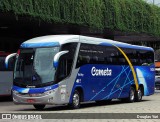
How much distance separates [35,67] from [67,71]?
1.47 metres

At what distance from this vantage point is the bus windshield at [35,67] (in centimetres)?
1986

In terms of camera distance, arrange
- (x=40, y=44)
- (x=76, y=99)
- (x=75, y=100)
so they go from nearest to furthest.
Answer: (x=40, y=44) < (x=75, y=100) < (x=76, y=99)

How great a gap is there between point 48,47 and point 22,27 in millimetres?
16794

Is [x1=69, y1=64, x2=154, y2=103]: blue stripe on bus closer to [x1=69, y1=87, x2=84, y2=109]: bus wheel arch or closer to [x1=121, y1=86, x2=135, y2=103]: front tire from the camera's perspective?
[x1=69, y1=87, x2=84, y2=109]: bus wheel arch

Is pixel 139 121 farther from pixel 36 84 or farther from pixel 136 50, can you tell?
pixel 136 50


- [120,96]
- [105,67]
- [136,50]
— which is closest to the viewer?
[105,67]

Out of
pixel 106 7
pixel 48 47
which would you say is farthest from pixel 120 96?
pixel 106 7

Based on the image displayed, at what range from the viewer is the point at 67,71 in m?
20.5

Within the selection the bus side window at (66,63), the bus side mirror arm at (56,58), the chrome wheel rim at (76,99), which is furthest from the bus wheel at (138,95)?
the bus side mirror arm at (56,58)

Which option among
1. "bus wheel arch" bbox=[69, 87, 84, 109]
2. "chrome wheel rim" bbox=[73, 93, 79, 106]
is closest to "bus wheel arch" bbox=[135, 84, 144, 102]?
"bus wheel arch" bbox=[69, 87, 84, 109]

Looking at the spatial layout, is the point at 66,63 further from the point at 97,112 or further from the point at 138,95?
the point at 138,95

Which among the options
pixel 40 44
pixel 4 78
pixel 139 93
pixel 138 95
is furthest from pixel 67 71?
pixel 4 78

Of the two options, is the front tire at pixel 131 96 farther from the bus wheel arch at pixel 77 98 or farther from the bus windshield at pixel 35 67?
Answer: the bus windshield at pixel 35 67

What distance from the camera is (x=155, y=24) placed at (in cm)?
4109
